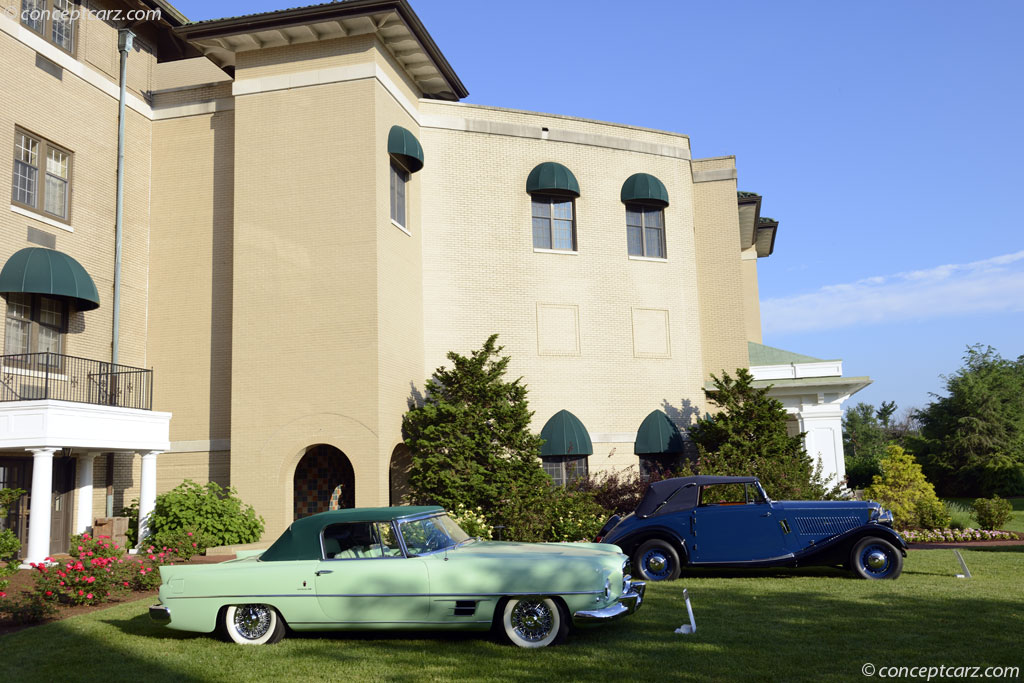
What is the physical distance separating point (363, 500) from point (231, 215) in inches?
328

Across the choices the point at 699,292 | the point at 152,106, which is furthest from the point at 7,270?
the point at 699,292

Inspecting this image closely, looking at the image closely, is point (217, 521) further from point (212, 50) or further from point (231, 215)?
point (212, 50)

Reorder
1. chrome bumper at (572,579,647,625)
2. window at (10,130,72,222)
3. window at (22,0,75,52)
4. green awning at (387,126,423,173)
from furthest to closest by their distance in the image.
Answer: green awning at (387,126,423,173) < window at (22,0,75,52) < window at (10,130,72,222) < chrome bumper at (572,579,647,625)

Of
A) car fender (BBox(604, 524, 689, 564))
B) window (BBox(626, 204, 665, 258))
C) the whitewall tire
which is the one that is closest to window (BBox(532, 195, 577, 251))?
window (BBox(626, 204, 665, 258))

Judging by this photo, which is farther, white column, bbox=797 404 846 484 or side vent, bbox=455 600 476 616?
white column, bbox=797 404 846 484

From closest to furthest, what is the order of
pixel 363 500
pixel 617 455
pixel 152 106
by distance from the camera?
1. pixel 363 500
2. pixel 152 106
3. pixel 617 455

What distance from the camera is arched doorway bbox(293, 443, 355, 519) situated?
22.7 m

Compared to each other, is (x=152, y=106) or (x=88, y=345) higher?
(x=152, y=106)

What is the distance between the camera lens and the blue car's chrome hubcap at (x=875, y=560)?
42.8ft

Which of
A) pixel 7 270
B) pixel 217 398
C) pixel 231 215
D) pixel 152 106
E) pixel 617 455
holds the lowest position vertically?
pixel 617 455

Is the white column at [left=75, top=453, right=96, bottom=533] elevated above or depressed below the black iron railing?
below

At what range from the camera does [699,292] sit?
27656 mm

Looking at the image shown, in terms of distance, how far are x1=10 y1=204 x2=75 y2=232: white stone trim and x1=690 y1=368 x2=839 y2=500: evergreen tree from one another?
15639 mm

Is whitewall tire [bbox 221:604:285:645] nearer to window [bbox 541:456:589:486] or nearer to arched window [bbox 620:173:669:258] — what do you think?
window [bbox 541:456:589:486]
